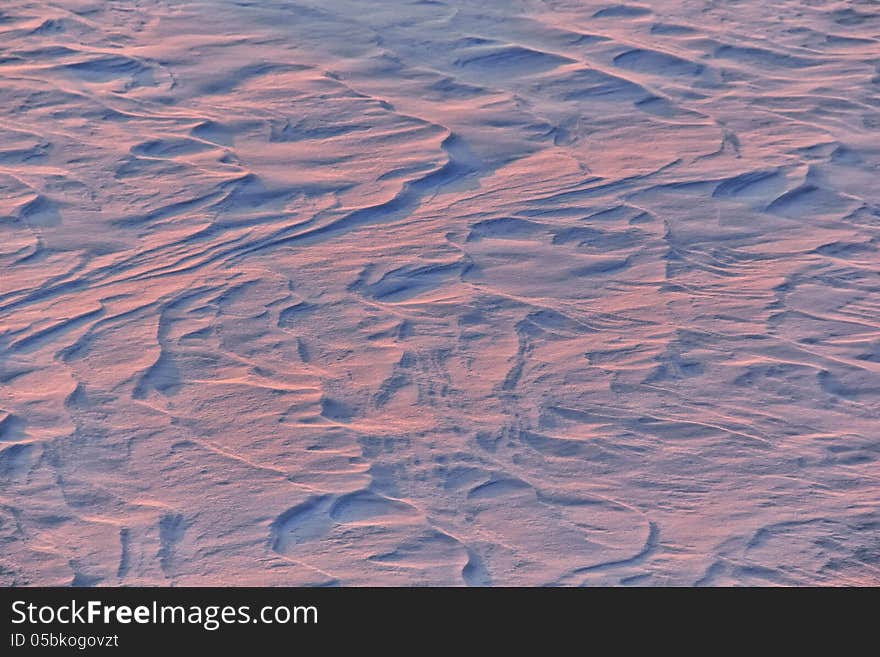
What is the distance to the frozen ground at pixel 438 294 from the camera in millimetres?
2957

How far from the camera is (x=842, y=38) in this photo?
17.2 ft

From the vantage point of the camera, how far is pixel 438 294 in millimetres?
3725

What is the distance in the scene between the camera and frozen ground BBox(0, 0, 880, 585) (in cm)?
296

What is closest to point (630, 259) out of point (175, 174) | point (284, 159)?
point (284, 159)

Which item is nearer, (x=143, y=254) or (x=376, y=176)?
(x=143, y=254)

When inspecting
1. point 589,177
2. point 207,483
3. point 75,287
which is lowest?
point 207,483

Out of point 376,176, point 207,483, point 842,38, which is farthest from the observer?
point 842,38

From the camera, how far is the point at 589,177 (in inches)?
169

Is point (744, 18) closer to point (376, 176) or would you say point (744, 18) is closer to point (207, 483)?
point (376, 176)

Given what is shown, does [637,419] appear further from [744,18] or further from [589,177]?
[744,18]

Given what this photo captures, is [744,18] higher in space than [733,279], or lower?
higher

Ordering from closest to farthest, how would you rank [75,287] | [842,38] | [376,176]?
[75,287] → [376,176] → [842,38]

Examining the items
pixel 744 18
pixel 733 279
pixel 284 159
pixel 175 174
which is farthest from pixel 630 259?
pixel 744 18

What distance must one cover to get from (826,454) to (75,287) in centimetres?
237
